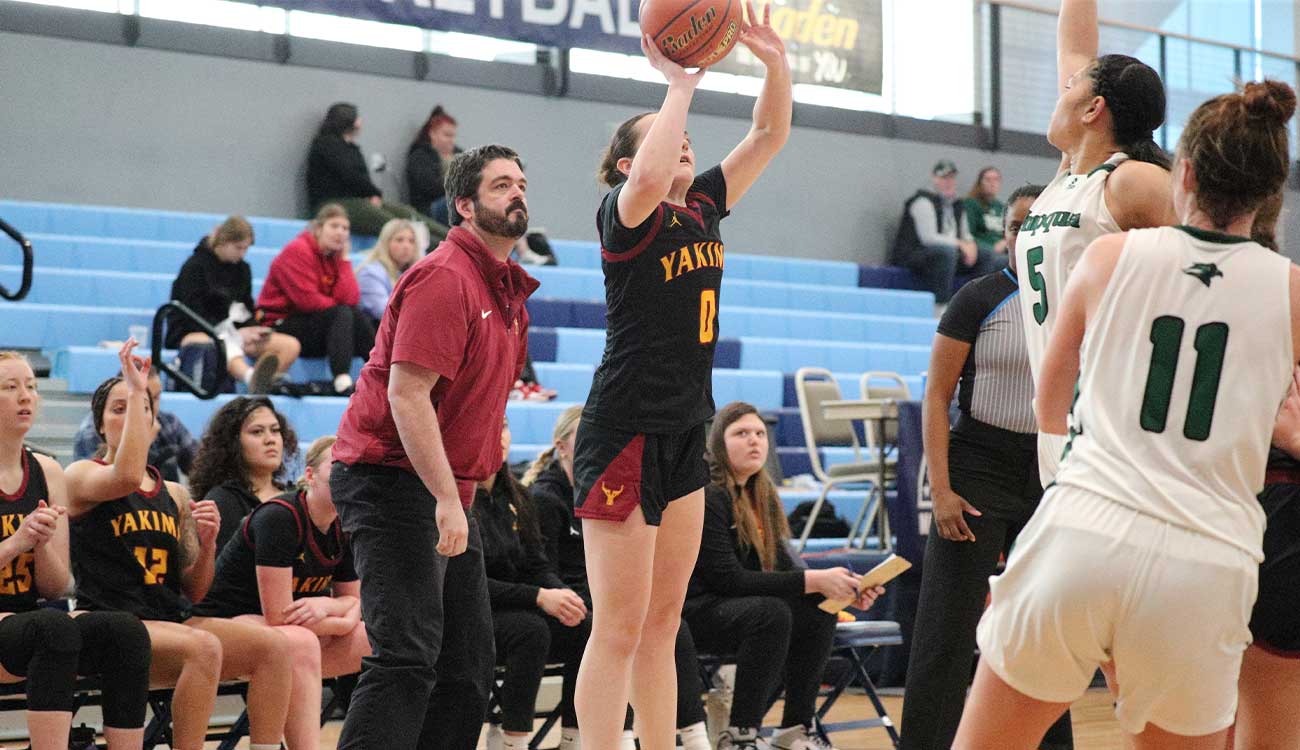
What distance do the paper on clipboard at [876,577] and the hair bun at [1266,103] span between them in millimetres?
3070

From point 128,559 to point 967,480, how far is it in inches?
100

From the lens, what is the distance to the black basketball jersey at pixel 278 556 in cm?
458

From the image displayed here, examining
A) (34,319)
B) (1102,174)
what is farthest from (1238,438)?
(34,319)

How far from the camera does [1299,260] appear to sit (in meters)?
13.4

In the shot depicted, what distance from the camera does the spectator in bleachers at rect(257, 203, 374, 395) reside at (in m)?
8.16

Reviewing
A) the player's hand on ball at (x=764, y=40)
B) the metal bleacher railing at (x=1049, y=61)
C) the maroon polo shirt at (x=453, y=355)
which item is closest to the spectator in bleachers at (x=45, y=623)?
the maroon polo shirt at (x=453, y=355)

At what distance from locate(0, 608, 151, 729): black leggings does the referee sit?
2.17m

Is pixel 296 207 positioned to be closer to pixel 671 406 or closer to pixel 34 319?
pixel 34 319

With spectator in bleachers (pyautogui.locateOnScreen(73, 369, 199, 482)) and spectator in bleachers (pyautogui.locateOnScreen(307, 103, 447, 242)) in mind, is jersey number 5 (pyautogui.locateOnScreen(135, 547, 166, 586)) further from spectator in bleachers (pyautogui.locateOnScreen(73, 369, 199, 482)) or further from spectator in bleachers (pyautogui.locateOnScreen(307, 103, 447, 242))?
spectator in bleachers (pyautogui.locateOnScreen(307, 103, 447, 242))

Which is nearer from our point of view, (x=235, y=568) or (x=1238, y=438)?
(x=1238, y=438)

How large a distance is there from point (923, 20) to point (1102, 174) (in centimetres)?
1120

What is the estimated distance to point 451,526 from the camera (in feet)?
10.6

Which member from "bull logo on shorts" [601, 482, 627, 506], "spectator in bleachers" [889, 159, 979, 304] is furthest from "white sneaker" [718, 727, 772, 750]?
"spectator in bleachers" [889, 159, 979, 304]

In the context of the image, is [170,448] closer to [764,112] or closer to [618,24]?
[764,112]
